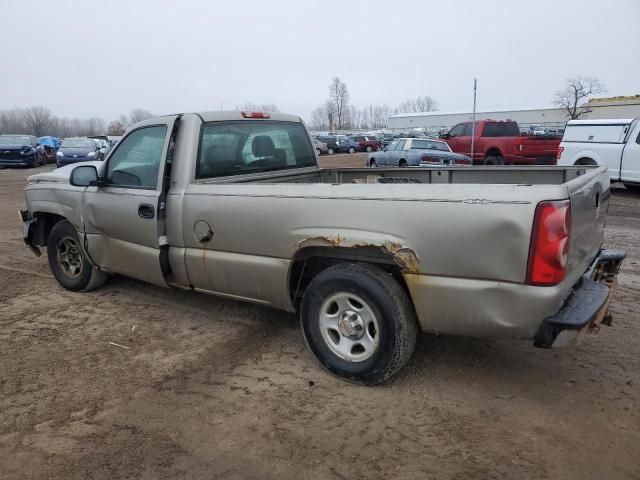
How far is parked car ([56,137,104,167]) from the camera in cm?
2375

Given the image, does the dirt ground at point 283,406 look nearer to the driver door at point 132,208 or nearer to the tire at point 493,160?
the driver door at point 132,208

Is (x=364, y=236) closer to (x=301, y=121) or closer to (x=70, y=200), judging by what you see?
(x=301, y=121)

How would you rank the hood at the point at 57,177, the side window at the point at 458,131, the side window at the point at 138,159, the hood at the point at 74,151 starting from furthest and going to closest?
the hood at the point at 74,151 → the side window at the point at 458,131 → the hood at the point at 57,177 → the side window at the point at 138,159

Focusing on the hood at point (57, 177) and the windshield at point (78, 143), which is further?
the windshield at point (78, 143)

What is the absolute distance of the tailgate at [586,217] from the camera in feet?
9.62

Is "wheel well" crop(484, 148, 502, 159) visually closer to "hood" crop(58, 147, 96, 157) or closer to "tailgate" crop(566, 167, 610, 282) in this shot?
"tailgate" crop(566, 167, 610, 282)

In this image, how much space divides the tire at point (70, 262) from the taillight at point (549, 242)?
427 cm

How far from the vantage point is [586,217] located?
3.18m

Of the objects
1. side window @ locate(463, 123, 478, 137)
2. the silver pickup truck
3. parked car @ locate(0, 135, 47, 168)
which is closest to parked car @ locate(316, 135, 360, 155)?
parked car @ locate(0, 135, 47, 168)

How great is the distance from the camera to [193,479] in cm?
264

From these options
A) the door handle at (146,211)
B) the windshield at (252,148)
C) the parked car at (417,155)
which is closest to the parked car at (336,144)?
the parked car at (417,155)

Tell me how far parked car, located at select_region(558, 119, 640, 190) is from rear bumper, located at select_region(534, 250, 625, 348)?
11.3 m

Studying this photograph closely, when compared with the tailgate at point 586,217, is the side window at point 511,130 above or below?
above

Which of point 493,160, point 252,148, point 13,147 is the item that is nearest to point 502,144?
point 493,160
